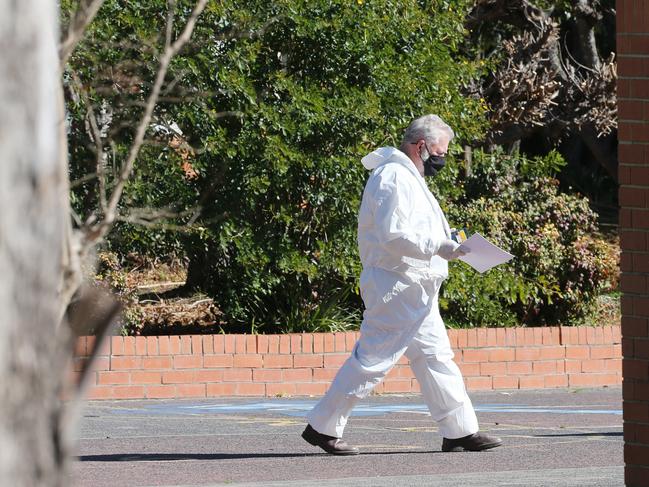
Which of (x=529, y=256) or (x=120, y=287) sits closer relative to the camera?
(x=120, y=287)

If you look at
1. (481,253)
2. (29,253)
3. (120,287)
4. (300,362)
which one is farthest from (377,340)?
(29,253)

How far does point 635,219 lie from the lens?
5719 mm

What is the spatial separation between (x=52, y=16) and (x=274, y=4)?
9264 millimetres

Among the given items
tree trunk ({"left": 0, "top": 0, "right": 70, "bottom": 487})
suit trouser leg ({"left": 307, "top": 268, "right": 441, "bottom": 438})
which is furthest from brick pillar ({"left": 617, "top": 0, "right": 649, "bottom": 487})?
tree trunk ({"left": 0, "top": 0, "right": 70, "bottom": 487})

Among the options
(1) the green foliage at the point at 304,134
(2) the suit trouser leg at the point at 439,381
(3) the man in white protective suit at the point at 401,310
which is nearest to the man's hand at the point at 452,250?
(3) the man in white protective suit at the point at 401,310

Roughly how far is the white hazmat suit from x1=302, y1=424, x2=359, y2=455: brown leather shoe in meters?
0.04

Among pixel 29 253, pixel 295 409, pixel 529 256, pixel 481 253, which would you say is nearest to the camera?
pixel 29 253

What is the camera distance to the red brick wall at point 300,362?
10852 millimetres

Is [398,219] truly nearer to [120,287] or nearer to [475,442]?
[475,442]

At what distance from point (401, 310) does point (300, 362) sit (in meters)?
3.78

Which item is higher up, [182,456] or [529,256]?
[529,256]

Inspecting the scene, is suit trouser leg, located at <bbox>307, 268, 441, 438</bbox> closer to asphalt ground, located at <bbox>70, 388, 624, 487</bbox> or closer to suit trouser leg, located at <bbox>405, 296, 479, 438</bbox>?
suit trouser leg, located at <bbox>405, 296, 479, 438</bbox>

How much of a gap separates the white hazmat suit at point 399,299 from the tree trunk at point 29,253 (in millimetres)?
5347

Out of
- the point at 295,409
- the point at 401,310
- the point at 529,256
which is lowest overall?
the point at 295,409
